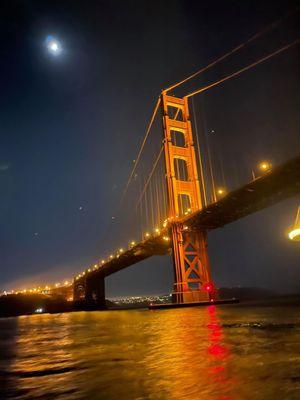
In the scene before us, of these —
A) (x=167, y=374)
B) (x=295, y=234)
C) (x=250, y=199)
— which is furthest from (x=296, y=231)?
(x=250, y=199)

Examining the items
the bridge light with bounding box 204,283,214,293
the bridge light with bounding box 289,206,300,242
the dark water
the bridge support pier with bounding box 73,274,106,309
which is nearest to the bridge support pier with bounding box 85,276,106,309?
the bridge support pier with bounding box 73,274,106,309

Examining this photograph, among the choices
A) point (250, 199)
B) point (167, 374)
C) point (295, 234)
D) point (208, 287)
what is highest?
point (250, 199)

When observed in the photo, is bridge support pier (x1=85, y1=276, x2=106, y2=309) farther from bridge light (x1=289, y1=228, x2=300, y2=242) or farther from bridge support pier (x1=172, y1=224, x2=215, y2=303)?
bridge light (x1=289, y1=228, x2=300, y2=242)

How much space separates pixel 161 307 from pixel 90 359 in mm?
31066

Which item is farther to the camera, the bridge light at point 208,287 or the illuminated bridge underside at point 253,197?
the bridge light at point 208,287

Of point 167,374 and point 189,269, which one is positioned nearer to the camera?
point 167,374

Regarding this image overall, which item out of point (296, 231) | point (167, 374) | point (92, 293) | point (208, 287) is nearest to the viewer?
point (167, 374)

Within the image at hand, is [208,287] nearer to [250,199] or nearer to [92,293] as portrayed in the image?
[250,199]

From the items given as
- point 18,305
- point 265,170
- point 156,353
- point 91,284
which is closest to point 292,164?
point 265,170

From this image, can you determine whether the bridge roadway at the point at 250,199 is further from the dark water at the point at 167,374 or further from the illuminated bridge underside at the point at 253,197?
the dark water at the point at 167,374

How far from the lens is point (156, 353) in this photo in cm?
734

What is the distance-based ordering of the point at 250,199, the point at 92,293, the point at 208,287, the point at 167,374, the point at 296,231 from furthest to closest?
the point at 92,293
the point at 208,287
the point at 250,199
the point at 296,231
the point at 167,374

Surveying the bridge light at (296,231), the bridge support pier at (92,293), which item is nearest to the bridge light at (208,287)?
the bridge light at (296,231)

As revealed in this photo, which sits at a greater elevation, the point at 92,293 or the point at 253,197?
the point at 253,197
